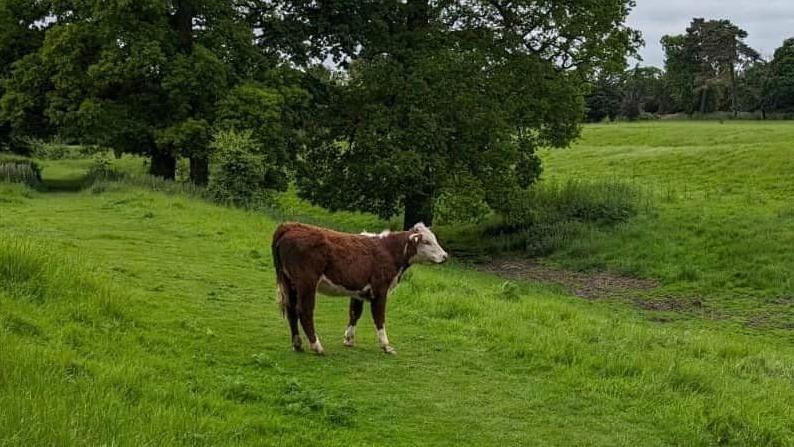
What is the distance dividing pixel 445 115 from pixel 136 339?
73.3ft

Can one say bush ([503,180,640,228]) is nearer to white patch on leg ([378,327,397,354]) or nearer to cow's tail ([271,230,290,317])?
white patch on leg ([378,327,397,354])

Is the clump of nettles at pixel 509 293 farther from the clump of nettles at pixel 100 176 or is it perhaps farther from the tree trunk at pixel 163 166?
the tree trunk at pixel 163 166

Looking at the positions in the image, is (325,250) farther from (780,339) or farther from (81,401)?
(780,339)

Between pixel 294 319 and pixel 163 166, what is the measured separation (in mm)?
24588

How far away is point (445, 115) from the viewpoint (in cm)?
2994

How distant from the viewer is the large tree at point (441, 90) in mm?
29656

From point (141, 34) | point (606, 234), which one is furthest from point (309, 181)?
point (606, 234)

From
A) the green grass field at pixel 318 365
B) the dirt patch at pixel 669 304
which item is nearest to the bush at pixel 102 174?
the green grass field at pixel 318 365

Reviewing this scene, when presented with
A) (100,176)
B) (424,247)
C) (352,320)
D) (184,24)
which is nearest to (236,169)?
(184,24)

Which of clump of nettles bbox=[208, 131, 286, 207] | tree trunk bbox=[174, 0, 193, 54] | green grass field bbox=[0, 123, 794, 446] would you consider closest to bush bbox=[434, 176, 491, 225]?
clump of nettles bbox=[208, 131, 286, 207]

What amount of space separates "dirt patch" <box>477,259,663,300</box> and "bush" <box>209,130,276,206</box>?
9.02 metres

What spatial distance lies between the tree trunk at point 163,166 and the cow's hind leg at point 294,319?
78.9 ft

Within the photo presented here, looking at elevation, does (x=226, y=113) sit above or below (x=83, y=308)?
above

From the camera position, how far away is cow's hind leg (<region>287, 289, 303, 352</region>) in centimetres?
1007
